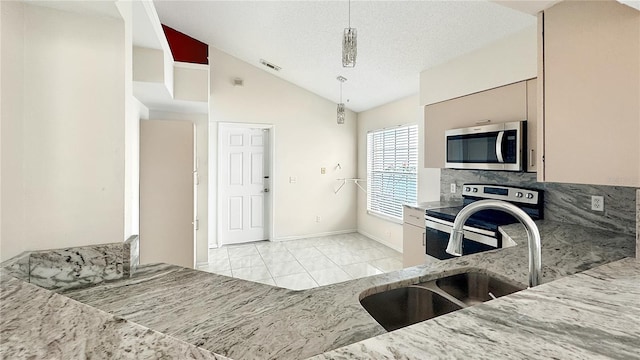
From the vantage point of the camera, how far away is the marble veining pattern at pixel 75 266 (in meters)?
0.96

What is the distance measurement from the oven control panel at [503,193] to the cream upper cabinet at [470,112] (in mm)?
383

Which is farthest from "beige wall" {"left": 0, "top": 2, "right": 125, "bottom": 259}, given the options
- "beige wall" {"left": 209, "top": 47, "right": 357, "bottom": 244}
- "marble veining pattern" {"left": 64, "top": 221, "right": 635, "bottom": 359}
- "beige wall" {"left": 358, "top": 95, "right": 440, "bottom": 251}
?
"beige wall" {"left": 209, "top": 47, "right": 357, "bottom": 244}

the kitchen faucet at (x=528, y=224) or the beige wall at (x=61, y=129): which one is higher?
the beige wall at (x=61, y=129)

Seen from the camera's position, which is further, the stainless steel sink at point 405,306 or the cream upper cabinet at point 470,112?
the cream upper cabinet at point 470,112

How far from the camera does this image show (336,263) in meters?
3.86

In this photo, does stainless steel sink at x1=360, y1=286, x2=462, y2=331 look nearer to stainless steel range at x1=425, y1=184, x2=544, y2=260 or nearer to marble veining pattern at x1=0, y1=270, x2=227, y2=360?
marble veining pattern at x1=0, y1=270, x2=227, y2=360

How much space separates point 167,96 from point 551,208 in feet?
12.1

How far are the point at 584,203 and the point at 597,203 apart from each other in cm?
8

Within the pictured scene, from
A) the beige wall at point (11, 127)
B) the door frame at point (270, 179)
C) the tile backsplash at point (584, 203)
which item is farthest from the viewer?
the door frame at point (270, 179)

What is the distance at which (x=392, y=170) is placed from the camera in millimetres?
4520

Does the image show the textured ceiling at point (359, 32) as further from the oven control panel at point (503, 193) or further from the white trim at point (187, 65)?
the oven control panel at point (503, 193)

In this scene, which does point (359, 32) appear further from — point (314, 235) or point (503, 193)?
point (314, 235)

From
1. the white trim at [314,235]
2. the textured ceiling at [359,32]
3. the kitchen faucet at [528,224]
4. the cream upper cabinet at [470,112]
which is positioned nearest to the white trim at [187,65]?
the textured ceiling at [359,32]

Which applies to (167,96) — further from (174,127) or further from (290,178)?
(290,178)
